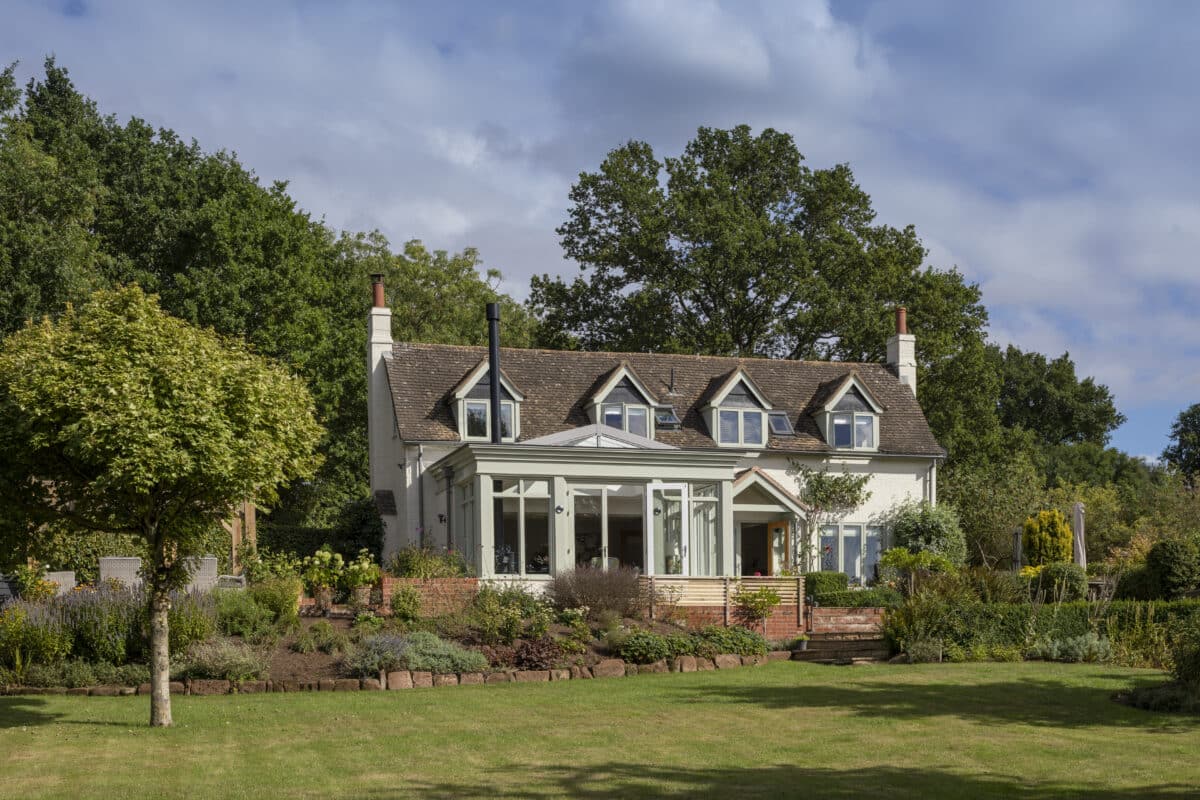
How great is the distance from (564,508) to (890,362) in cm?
1683

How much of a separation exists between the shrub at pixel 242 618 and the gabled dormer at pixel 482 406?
1370cm

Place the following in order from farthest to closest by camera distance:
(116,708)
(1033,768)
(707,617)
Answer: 1. (707,617)
2. (116,708)
3. (1033,768)

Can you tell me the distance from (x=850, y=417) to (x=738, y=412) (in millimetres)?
3576

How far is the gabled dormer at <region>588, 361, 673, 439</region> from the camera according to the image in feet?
121

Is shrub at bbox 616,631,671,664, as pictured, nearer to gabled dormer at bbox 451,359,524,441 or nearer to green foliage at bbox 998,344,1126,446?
gabled dormer at bbox 451,359,524,441

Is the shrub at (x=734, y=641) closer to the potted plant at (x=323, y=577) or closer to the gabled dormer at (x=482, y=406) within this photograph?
the potted plant at (x=323, y=577)

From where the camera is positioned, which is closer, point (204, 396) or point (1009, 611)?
point (204, 396)

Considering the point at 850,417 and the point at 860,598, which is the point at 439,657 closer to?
the point at 860,598

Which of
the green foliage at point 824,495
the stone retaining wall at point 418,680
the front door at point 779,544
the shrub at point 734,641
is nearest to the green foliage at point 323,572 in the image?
the stone retaining wall at point 418,680

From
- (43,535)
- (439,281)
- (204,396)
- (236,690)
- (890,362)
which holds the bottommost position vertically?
(236,690)

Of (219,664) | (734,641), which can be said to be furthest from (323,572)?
(734,641)

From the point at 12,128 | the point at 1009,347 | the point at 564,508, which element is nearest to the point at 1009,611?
the point at 564,508

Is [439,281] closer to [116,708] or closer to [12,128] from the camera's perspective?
[12,128]

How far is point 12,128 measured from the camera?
40.8 meters
